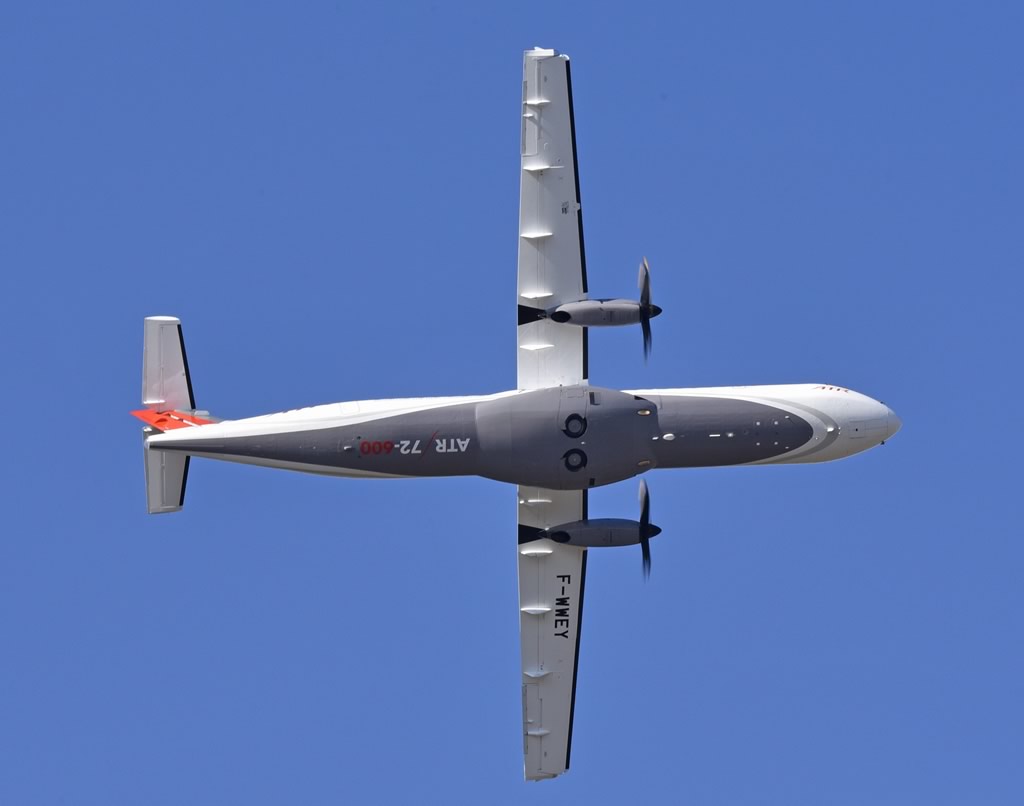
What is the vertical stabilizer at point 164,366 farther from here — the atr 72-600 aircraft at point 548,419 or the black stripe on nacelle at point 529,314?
the black stripe on nacelle at point 529,314

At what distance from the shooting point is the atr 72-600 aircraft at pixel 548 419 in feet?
132

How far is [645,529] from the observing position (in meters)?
41.0

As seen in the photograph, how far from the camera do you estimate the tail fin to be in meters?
40.9

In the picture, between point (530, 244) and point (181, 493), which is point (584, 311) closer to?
point (530, 244)

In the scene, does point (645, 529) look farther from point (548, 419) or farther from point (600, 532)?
point (548, 419)

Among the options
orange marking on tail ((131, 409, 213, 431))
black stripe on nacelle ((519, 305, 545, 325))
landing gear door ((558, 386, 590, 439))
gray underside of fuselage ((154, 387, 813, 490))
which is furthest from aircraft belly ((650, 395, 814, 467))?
orange marking on tail ((131, 409, 213, 431))

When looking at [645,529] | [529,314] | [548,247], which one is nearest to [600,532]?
[645,529]

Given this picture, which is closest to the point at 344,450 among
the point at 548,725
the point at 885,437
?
the point at 548,725

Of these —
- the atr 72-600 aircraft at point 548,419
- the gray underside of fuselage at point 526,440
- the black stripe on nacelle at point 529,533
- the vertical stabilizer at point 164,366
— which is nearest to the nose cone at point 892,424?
the atr 72-600 aircraft at point 548,419

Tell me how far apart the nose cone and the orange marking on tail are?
60.3 feet

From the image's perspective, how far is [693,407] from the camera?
40406 mm

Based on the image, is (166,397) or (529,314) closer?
(529,314)

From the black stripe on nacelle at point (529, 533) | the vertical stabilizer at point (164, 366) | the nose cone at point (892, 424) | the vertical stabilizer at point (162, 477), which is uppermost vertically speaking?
the vertical stabilizer at point (164, 366)

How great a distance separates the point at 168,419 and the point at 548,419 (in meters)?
10.3
